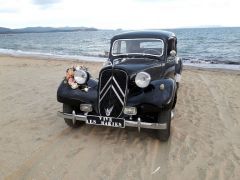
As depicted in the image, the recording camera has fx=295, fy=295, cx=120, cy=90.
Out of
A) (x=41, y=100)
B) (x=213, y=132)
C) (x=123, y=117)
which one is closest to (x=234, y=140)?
(x=213, y=132)

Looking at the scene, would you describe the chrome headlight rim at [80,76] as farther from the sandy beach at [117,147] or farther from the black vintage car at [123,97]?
the sandy beach at [117,147]

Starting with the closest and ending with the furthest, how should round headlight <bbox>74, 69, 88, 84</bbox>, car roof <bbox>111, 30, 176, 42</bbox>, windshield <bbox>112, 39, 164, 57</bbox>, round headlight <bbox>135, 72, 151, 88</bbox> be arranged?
round headlight <bbox>135, 72, 151, 88</bbox>
round headlight <bbox>74, 69, 88, 84</bbox>
windshield <bbox>112, 39, 164, 57</bbox>
car roof <bbox>111, 30, 176, 42</bbox>

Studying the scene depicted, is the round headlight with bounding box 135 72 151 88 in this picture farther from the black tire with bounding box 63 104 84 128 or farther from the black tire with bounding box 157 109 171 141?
the black tire with bounding box 63 104 84 128

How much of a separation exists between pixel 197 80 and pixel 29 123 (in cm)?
704

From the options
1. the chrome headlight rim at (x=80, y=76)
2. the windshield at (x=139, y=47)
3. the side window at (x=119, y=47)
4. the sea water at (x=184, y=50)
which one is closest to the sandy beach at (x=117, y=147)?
the chrome headlight rim at (x=80, y=76)

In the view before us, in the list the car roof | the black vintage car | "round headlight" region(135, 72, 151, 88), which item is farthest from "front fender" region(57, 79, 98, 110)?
the car roof

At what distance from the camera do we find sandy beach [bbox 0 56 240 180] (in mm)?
4219

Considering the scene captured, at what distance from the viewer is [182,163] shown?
176 inches

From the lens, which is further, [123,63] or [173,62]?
[173,62]

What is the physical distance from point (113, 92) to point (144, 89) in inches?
21.6

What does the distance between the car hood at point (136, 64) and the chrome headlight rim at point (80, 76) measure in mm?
621

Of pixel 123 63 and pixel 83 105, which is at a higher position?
pixel 123 63

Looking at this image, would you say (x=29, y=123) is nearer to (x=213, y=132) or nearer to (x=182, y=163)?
(x=182, y=163)

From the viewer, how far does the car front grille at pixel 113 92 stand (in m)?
5.15
